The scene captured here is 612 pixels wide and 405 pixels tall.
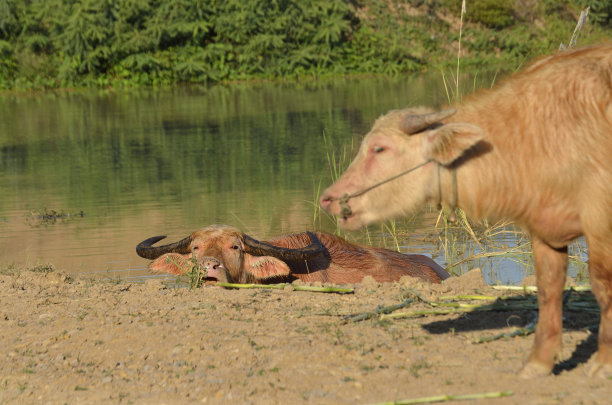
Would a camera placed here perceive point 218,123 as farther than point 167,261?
Yes

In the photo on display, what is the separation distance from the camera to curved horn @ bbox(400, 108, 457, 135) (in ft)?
14.2

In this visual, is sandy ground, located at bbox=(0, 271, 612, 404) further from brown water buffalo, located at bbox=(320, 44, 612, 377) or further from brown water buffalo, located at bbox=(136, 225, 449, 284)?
brown water buffalo, located at bbox=(136, 225, 449, 284)

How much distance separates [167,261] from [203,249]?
0.33 meters

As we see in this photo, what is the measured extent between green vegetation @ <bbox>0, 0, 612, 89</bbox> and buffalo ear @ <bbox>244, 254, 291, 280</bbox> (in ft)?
72.4

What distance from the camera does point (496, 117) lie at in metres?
4.61

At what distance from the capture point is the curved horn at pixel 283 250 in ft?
26.5

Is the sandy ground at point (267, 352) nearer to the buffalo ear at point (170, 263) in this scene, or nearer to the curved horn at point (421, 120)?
the curved horn at point (421, 120)

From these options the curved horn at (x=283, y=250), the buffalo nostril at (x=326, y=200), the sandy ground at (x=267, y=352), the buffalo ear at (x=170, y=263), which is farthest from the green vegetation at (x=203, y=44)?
the buffalo nostril at (x=326, y=200)

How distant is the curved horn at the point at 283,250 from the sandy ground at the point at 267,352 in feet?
4.50

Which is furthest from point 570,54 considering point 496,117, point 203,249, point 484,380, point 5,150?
point 5,150

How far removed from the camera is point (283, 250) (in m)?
8.16

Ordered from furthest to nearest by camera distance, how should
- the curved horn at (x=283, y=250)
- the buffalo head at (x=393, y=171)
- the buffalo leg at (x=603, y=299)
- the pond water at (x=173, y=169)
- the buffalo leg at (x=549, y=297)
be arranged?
1. the pond water at (x=173, y=169)
2. the curved horn at (x=283, y=250)
3. the buffalo leg at (x=549, y=297)
4. the buffalo head at (x=393, y=171)
5. the buffalo leg at (x=603, y=299)

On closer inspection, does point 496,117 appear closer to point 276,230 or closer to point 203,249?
point 203,249

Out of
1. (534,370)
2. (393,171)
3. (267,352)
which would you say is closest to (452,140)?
(393,171)
